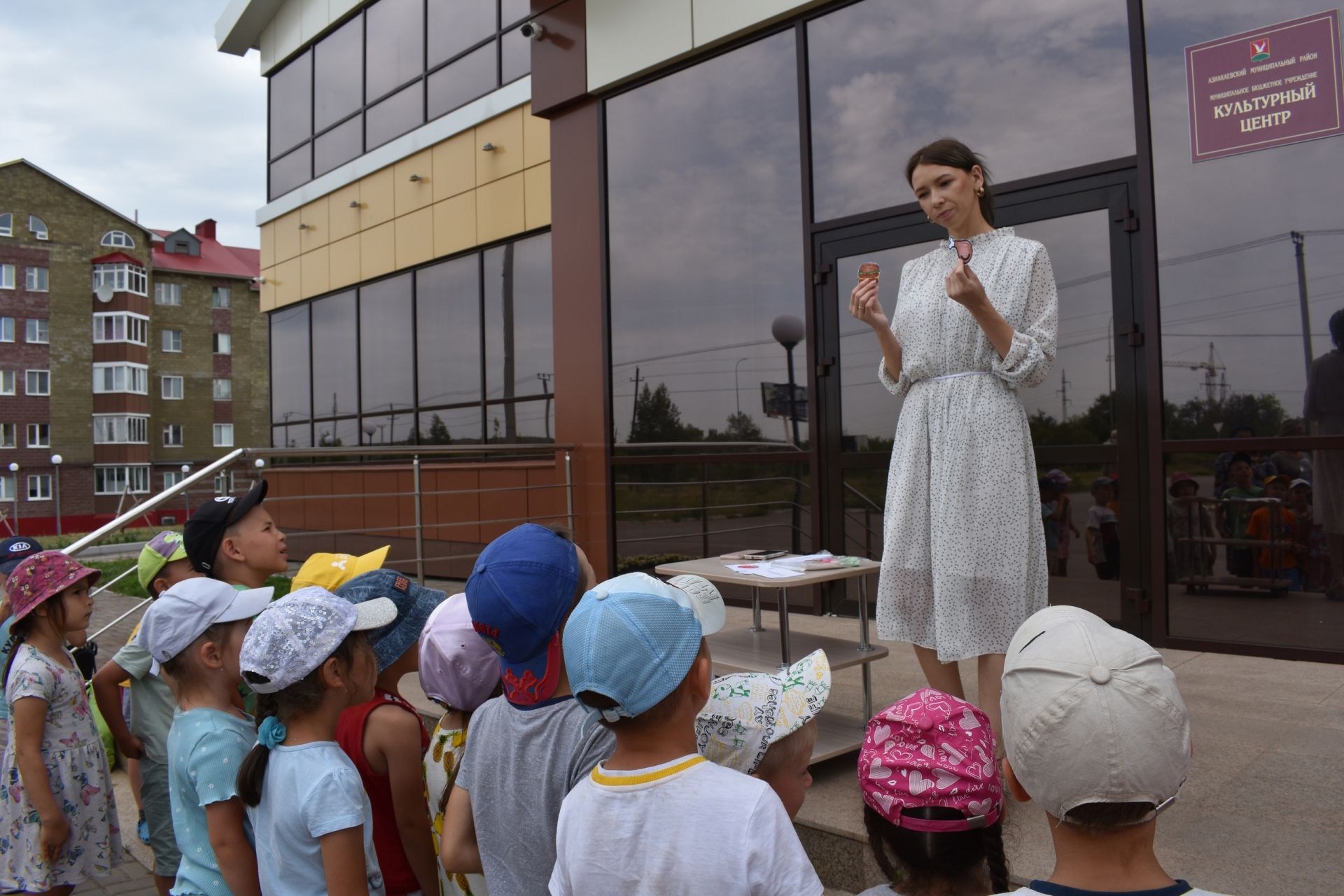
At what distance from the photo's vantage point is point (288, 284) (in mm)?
11328

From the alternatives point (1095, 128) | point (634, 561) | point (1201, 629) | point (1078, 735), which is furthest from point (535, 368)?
point (1078, 735)

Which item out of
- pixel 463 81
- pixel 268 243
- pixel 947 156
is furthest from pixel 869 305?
pixel 268 243

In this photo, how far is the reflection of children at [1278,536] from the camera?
4.05 metres

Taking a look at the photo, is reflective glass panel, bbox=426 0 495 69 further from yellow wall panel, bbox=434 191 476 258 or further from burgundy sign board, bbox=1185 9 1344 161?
burgundy sign board, bbox=1185 9 1344 161

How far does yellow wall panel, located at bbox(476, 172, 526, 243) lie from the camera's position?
7945 mm

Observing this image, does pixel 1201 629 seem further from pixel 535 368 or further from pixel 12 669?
pixel 535 368

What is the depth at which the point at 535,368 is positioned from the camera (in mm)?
7930

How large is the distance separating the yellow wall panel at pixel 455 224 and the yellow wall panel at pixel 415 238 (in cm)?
10

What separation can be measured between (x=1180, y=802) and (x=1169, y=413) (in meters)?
2.32

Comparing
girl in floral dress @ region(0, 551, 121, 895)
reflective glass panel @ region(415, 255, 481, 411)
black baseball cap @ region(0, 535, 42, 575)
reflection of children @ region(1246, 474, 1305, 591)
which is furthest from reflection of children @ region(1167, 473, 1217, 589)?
reflective glass panel @ region(415, 255, 481, 411)

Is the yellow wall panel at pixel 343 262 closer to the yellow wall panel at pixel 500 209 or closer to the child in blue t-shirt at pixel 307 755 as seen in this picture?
the yellow wall panel at pixel 500 209

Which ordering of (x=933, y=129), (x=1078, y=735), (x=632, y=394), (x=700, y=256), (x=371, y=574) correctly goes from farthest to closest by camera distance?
(x=632, y=394)
(x=700, y=256)
(x=933, y=129)
(x=371, y=574)
(x=1078, y=735)

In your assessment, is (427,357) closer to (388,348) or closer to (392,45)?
(388,348)

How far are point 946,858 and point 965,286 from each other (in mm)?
1411
